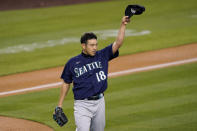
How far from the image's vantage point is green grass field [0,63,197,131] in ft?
30.3

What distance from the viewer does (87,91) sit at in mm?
7035

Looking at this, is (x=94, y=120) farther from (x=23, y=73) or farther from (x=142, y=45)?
(x=142, y=45)

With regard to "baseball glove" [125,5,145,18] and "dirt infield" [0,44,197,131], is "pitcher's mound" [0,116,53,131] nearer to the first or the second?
"dirt infield" [0,44,197,131]

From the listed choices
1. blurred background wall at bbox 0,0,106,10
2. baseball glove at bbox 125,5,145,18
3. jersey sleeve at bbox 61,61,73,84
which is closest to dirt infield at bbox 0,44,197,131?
jersey sleeve at bbox 61,61,73,84

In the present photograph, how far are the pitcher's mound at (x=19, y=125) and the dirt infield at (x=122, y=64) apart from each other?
2.55 metres

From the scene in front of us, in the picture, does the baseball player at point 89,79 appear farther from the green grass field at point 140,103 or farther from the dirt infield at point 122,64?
the dirt infield at point 122,64

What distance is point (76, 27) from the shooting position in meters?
18.8

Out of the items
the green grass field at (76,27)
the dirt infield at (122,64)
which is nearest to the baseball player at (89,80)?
the dirt infield at (122,64)

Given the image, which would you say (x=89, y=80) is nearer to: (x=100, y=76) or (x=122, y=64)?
(x=100, y=76)

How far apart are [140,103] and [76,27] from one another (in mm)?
8972

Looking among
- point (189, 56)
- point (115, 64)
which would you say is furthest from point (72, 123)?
point (189, 56)

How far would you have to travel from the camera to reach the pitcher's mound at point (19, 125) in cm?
930

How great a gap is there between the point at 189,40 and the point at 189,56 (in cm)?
204

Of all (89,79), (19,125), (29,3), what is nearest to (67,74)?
(89,79)
